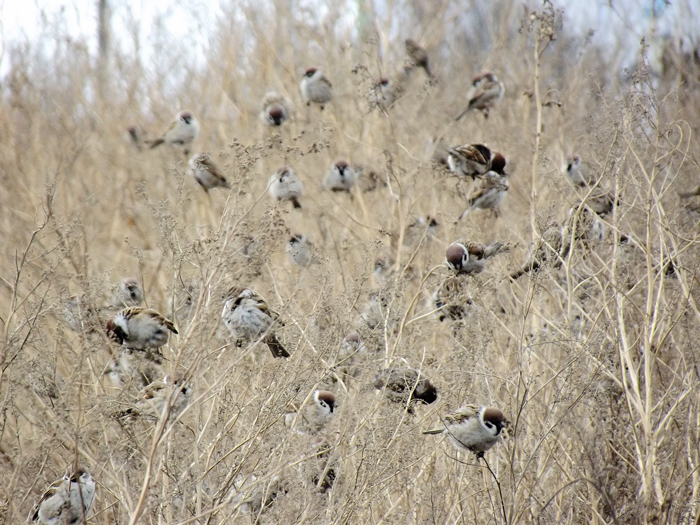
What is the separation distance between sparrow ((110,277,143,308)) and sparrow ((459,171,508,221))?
2.45 metres

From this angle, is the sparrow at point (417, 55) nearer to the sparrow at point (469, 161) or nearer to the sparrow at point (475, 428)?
the sparrow at point (469, 161)

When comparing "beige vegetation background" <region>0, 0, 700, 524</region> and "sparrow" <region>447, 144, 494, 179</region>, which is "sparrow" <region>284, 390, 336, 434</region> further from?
"sparrow" <region>447, 144, 494, 179</region>

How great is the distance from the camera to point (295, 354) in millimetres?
3346

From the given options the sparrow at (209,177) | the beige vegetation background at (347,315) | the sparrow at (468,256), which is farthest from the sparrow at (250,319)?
the sparrow at (209,177)

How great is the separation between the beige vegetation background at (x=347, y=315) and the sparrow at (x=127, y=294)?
10 centimetres

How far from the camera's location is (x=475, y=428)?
3.70 metres

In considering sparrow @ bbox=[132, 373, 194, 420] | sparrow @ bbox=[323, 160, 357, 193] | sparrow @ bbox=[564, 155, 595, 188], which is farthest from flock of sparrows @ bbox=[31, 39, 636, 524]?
sparrow @ bbox=[323, 160, 357, 193]

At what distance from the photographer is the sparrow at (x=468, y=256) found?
4.50 meters

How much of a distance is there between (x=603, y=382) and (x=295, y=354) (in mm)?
2537

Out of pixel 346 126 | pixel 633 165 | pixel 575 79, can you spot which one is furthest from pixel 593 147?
pixel 575 79

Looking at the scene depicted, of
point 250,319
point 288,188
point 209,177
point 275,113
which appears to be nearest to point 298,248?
point 288,188

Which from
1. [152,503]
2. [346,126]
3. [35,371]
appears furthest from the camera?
[346,126]

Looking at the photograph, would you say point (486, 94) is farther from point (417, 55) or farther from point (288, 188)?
Result: point (288, 188)

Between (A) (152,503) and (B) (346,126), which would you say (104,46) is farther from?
(A) (152,503)
